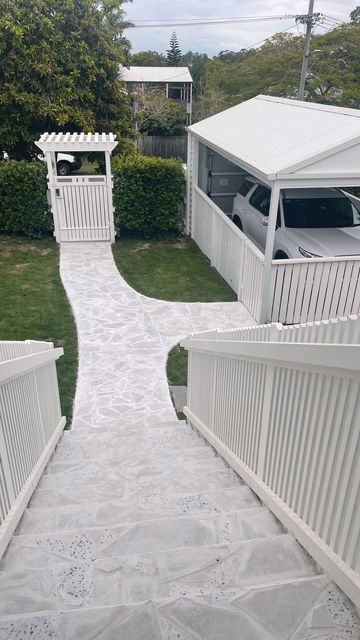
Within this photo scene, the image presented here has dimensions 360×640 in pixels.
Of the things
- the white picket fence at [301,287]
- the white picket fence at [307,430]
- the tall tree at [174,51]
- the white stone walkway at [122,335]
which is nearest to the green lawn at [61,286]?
the white stone walkway at [122,335]

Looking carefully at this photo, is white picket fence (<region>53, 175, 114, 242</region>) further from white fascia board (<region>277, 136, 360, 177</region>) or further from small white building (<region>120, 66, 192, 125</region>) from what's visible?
small white building (<region>120, 66, 192, 125</region>)

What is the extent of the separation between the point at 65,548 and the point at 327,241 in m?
7.20

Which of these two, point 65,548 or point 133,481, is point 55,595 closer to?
point 65,548

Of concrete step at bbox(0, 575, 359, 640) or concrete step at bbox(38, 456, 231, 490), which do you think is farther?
concrete step at bbox(38, 456, 231, 490)

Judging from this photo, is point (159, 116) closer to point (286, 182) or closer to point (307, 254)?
point (307, 254)

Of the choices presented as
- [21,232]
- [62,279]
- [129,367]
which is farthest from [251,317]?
[21,232]

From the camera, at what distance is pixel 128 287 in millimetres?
9938

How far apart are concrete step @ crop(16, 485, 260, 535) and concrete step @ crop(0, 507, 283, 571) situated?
28 centimetres

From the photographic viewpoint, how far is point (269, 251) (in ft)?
25.6

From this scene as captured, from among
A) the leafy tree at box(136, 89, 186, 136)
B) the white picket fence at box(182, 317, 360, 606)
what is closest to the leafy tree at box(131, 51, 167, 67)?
the leafy tree at box(136, 89, 186, 136)

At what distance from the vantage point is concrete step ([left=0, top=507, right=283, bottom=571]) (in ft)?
8.47

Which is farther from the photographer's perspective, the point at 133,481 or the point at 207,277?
the point at 207,277

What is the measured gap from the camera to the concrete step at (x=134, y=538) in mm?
2582

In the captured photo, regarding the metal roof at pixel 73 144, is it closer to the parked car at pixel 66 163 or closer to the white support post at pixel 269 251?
the white support post at pixel 269 251
